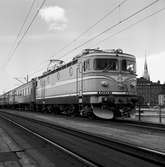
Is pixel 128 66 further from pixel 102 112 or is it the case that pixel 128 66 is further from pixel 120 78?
pixel 102 112

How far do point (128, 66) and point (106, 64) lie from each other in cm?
157

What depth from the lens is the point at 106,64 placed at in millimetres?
18406

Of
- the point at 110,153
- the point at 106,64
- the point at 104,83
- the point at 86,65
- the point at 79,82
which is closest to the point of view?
the point at 110,153

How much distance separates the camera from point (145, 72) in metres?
193

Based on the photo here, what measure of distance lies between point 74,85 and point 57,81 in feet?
15.4

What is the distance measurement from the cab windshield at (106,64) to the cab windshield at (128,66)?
0.49 m

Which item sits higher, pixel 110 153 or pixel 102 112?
pixel 102 112

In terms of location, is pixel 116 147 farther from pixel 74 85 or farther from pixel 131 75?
pixel 74 85

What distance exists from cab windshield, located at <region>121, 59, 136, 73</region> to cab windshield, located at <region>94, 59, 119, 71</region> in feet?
1.60

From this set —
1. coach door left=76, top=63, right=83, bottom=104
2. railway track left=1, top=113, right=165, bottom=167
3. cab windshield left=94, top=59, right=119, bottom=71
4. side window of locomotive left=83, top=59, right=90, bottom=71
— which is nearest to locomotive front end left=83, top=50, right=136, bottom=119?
cab windshield left=94, top=59, right=119, bottom=71

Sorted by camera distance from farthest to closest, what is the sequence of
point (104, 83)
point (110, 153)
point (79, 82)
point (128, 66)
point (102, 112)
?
point (79, 82) → point (128, 66) → point (102, 112) → point (104, 83) → point (110, 153)

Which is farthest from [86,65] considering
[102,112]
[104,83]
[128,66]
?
[102,112]

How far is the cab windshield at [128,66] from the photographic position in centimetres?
1881

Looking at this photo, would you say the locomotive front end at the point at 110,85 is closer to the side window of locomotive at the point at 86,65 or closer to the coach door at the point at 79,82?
the side window of locomotive at the point at 86,65
